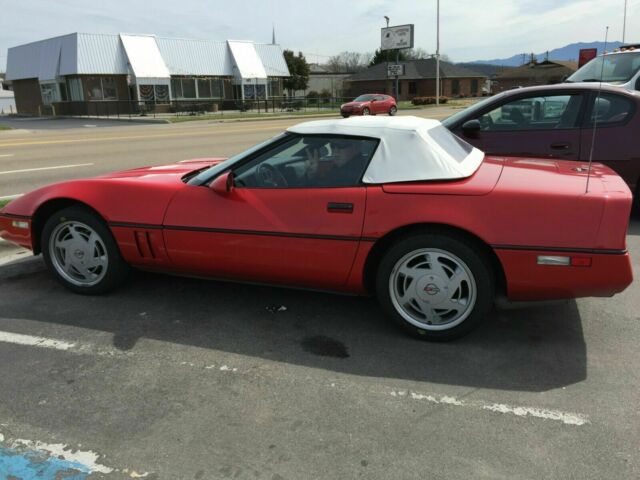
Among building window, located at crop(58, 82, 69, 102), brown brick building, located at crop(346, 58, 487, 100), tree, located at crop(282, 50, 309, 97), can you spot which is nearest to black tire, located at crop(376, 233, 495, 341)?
building window, located at crop(58, 82, 69, 102)

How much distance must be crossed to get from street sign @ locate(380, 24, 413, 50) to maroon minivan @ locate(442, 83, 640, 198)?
53.7 m

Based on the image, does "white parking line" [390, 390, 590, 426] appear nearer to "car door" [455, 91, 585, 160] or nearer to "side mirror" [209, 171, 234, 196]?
"side mirror" [209, 171, 234, 196]

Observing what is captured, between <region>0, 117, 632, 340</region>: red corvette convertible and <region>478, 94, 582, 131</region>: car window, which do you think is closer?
<region>0, 117, 632, 340</region>: red corvette convertible

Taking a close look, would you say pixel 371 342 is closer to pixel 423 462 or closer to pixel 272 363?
pixel 272 363

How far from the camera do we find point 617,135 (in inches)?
236

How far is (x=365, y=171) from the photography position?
351cm

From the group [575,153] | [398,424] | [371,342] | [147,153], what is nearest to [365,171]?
[371,342]

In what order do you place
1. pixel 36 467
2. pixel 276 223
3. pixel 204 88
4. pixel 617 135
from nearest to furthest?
pixel 36 467 < pixel 276 223 < pixel 617 135 < pixel 204 88

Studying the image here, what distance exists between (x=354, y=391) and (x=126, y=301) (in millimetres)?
2093

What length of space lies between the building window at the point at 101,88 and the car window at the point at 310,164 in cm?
4021

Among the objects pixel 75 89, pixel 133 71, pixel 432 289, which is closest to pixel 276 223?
pixel 432 289

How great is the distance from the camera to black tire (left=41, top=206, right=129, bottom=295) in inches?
161

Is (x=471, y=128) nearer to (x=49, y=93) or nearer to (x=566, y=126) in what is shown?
(x=566, y=126)

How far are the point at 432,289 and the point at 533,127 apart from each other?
3591mm
